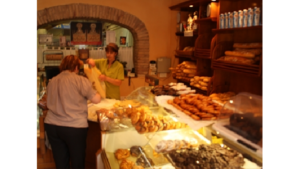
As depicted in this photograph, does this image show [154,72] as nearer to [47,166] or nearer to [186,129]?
[47,166]

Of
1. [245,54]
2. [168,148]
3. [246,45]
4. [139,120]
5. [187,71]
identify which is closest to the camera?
[168,148]

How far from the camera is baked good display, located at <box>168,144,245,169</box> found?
1649mm

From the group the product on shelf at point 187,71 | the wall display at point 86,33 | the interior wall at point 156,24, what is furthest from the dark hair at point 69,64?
the wall display at point 86,33

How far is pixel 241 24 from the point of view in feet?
10.1

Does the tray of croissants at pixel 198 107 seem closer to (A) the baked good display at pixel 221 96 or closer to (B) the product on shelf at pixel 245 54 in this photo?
(B) the product on shelf at pixel 245 54

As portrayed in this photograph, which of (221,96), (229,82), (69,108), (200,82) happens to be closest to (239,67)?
(221,96)

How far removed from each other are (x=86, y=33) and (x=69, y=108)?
3207 mm

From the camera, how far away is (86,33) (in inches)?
213

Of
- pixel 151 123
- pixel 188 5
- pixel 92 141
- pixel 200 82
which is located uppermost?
pixel 188 5

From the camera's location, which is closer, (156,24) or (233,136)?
(233,136)

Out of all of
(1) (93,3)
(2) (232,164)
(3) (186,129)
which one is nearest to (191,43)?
(1) (93,3)

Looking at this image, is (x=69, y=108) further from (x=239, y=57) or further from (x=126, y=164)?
(x=239, y=57)
